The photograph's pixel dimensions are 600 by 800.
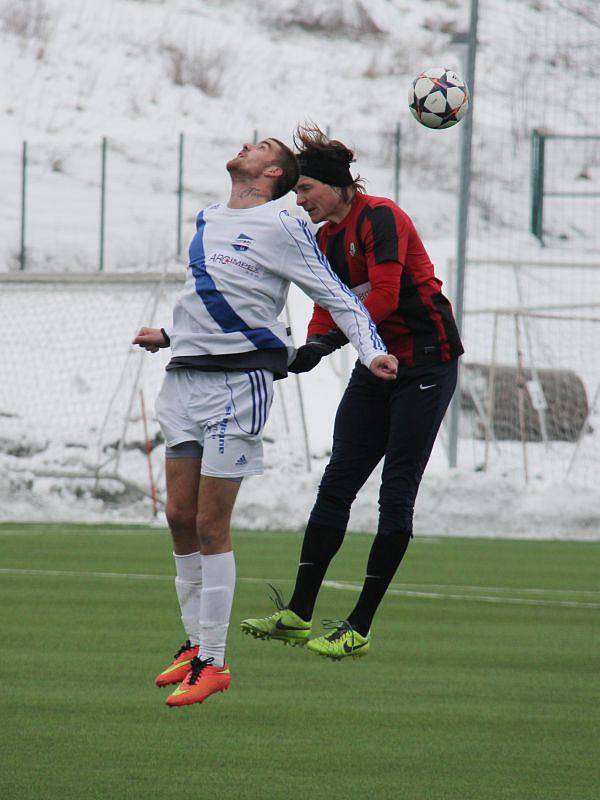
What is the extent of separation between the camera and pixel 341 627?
248 inches

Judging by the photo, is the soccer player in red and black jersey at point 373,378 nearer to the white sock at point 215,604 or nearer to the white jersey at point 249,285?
the white jersey at point 249,285

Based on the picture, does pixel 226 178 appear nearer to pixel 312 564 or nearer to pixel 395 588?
pixel 395 588

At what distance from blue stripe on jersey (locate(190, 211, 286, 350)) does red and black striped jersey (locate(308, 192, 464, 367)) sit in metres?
0.72

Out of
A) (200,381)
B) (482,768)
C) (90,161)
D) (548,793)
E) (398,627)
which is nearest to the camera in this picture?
(548,793)

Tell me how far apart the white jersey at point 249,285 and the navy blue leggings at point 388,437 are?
70 cm

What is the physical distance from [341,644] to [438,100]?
3002mm

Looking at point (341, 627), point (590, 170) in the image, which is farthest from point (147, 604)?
point (590, 170)

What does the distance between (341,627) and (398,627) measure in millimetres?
2095

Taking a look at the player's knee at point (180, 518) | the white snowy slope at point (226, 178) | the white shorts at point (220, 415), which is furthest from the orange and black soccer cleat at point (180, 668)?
the white snowy slope at point (226, 178)

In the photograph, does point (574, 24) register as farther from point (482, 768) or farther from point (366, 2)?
point (482, 768)

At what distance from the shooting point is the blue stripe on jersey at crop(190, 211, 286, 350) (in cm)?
563

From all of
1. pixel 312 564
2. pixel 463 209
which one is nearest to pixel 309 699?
pixel 312 564

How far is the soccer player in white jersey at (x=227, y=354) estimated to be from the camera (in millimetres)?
5637

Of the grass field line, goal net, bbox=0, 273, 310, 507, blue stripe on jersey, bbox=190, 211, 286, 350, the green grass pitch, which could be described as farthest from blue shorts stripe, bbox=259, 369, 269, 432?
goal net, bbox=0, 273, 310, 507
